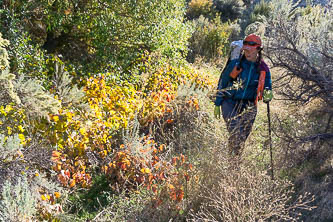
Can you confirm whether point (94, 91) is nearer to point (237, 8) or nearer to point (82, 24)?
point (82, 24)

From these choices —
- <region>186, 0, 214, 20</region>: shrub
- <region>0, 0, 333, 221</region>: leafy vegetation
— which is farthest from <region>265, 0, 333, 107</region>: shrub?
<region>186, 0, 214, 20</region>: shrub

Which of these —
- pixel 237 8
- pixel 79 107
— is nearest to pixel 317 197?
pixel 79 107

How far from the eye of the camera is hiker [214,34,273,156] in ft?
13.2

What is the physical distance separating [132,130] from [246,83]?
172cm

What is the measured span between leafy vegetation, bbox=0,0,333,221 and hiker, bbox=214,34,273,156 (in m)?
0.28

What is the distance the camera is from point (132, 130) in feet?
15.9

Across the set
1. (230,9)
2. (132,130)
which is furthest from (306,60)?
(230,9)

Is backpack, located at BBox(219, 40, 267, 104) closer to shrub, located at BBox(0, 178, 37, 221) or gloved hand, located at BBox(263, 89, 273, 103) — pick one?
gloved hand, located at BBox(263, 89, 273, 103)

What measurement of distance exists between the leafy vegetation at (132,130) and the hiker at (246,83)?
28 cm

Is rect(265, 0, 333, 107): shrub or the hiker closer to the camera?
the hiker

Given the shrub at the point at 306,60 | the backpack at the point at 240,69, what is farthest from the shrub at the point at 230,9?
the backpack at the point at 240,69

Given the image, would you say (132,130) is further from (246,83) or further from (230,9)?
(230,9)

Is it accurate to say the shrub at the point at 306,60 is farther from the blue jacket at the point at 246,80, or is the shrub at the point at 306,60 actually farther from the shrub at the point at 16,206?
the shrub at the point at 16,206

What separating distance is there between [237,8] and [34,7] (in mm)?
11709
